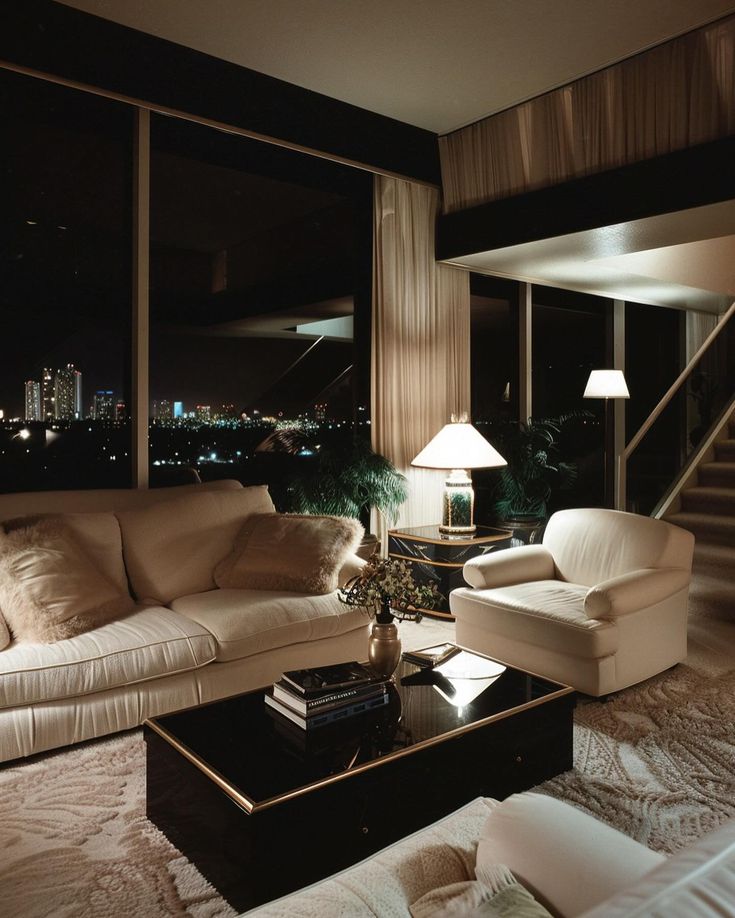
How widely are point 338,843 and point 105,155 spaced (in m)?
3.77

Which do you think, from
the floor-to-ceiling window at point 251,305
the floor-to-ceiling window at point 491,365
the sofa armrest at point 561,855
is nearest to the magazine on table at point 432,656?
the sofa armrest at point 561,855

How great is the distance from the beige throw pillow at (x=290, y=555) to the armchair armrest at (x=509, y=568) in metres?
0.65

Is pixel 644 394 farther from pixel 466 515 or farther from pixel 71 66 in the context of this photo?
pixel 71 66

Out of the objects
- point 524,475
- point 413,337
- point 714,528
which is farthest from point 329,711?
point 714,528

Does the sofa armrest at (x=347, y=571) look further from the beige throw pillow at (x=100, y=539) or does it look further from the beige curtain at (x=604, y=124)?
the beige curtain at (x=604, y=124)

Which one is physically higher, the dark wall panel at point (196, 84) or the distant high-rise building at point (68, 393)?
the dark wall panel at point (196, 84)

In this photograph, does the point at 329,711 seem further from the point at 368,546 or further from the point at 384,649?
the point at 368,546

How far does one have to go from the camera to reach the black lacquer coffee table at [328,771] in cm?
187

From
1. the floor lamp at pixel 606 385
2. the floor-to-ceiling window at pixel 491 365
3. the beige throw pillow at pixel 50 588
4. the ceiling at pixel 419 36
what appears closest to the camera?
the beige throw pillow at pixel 50 588

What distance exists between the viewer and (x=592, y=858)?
100cm

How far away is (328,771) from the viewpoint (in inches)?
78.7

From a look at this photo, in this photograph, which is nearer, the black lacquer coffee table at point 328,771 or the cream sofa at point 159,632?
the black lacquer coffee table at point 328,771

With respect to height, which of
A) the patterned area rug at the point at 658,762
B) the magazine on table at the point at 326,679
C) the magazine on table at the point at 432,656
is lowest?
the patterned area rug at the point at 658,762

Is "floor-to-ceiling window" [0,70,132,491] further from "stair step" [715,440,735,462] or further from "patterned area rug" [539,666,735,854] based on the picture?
"stair step" [715,440,735,462]
